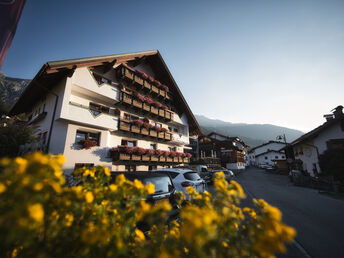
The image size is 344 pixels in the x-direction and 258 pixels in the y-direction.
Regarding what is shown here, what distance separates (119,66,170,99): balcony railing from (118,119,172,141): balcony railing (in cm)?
475

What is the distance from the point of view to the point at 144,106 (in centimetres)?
1566

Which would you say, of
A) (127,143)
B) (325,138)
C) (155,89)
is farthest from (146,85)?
(325,138)

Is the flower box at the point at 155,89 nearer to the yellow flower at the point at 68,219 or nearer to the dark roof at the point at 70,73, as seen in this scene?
the dark roof at the point at 70,73

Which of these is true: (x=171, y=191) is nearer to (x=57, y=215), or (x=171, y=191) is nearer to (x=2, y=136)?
(x=57, y=215)

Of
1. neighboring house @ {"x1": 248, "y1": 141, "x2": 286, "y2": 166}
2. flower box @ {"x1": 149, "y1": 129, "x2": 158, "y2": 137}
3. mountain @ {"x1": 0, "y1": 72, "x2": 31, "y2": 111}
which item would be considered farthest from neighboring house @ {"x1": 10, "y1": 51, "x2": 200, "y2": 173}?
mountain @ {"x1": 0, "y1": 72, "x2": 31, "y2": 111}

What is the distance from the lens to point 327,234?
430 cm

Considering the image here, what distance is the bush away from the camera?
3.17 ft

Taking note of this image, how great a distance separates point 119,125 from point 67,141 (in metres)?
4.15

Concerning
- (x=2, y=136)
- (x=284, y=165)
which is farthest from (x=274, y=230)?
(x=284, y=165)

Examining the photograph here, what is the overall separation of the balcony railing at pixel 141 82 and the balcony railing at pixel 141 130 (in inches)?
187

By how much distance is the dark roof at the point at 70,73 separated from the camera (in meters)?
9.80

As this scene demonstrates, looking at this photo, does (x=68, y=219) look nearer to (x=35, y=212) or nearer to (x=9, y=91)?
(x=35, y=212)

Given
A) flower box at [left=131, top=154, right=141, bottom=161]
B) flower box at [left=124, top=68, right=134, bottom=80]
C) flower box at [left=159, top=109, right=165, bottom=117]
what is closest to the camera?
flower box at [left=131, top=154, right=141, bottom=161]

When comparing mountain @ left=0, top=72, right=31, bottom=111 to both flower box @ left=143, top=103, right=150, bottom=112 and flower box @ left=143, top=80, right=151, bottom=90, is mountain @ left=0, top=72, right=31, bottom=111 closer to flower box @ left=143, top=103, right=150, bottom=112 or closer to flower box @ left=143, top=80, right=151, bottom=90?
flower box @ left=143, top=80, right=151, bottom=90
